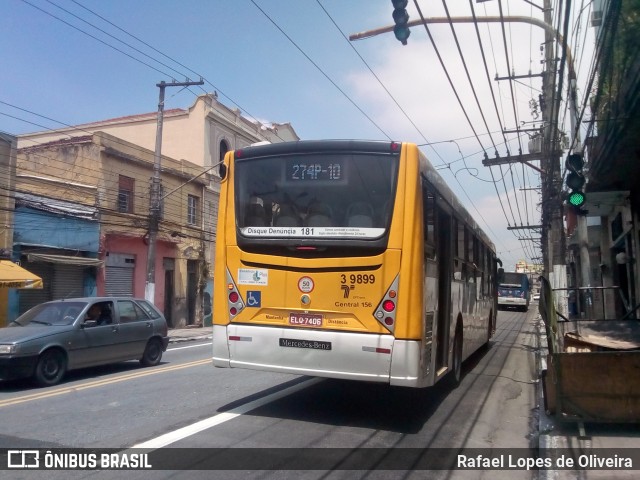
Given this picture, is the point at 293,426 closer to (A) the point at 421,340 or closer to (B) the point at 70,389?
(A) the point at 421,340

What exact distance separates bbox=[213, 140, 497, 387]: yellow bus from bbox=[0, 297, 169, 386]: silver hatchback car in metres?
4.28

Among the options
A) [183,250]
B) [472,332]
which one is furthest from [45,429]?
[183,250]

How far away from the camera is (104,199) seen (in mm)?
24094

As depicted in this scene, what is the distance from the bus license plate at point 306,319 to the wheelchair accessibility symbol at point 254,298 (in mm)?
472

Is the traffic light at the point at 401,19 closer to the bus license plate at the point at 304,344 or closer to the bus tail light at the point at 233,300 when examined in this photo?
the bus tail light at the point at 233,300

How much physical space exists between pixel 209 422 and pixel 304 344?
146 centimetres

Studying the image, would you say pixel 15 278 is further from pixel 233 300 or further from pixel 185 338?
pixel 233 300

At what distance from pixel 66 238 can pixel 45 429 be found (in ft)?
55.4

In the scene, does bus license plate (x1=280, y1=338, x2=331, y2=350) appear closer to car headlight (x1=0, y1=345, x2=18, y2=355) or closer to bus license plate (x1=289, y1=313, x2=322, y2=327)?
bus license plate (x1=289, y1=313, x2=322, y2=327)

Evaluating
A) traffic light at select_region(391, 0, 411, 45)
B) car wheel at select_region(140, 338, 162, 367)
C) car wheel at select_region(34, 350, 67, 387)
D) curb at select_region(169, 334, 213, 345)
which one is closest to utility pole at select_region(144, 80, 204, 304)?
curb at select_region(169, 334, 213, 345)

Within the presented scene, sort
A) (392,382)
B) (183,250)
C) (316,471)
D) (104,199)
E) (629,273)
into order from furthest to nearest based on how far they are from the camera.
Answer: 1. (183,250)
2. (104,199)
3. (629,273)
4. (392,382)
5. (316,471)

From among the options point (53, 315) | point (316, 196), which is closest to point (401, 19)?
point (316, 196)

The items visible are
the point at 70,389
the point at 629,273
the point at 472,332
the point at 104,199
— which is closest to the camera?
the point at 70,389

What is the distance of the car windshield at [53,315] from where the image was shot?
11.1 m
